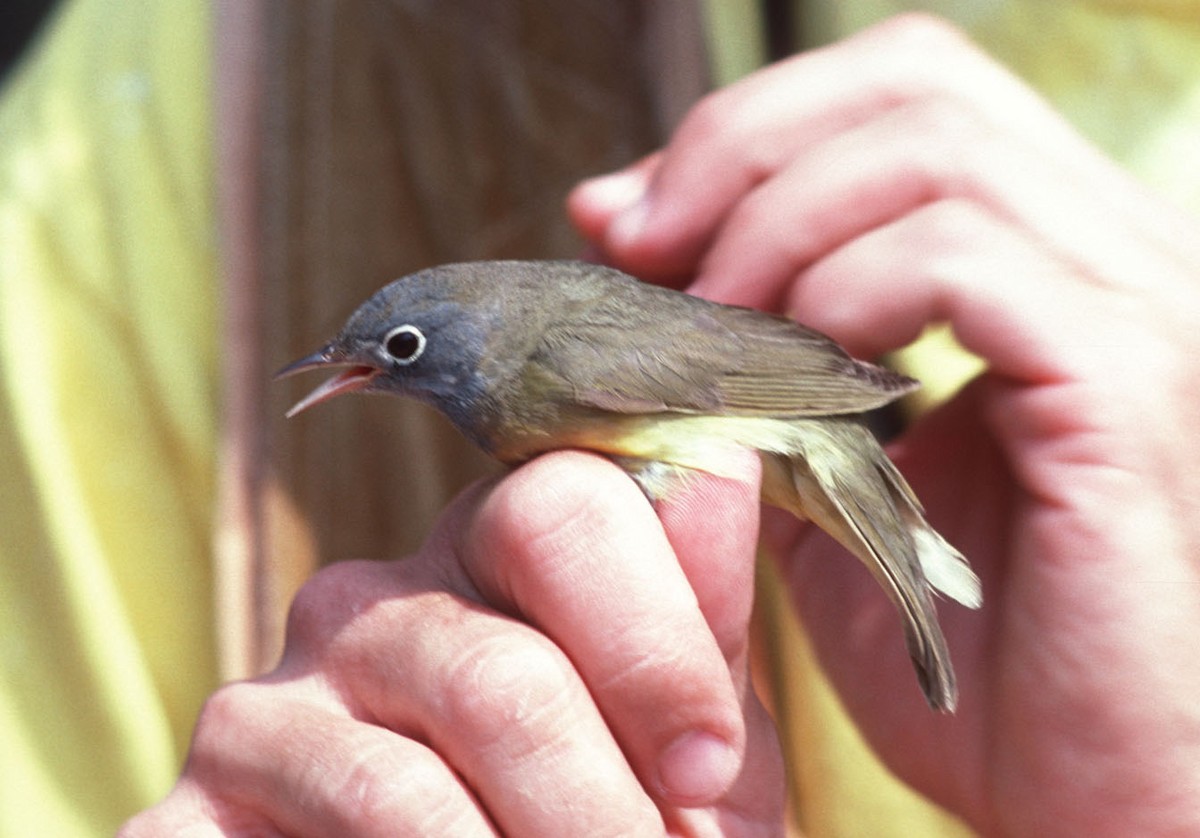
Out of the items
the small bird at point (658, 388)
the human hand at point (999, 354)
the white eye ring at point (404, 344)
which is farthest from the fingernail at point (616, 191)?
the white eye ring at point (404, 344)

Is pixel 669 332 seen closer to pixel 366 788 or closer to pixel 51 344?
pixel 366 788

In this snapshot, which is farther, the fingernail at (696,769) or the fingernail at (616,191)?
the fingernail at (616,191)

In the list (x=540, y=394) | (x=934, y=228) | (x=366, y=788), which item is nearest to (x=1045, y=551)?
(x=934, y=228)

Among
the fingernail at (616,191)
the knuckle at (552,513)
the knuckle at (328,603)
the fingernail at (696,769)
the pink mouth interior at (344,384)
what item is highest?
the fingernail at (616,191)

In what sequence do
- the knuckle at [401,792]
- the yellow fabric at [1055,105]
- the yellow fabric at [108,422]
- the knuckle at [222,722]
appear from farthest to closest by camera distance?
the yellow fabric at [108,422]
the yellow fabric at [1055,105]
the knuckle at [222,722]
the knuckle at [401,792]

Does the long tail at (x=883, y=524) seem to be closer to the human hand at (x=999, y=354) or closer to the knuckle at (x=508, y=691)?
the human hand at (x=999, y=354)

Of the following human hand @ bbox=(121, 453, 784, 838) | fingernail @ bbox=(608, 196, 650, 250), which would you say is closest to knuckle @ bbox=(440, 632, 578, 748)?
human hand @ bbox=(121, 453, 784, 838)

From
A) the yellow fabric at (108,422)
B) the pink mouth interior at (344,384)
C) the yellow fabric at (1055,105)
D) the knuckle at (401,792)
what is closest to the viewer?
the knuckle at (401,792)
